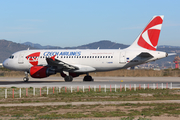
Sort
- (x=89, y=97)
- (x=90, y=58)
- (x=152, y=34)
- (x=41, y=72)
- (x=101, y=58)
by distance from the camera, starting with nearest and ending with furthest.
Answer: (x=89, y=97), (x=41, y=72), (x=152, y=34), (x=101, y=58), (x=90, y=58)

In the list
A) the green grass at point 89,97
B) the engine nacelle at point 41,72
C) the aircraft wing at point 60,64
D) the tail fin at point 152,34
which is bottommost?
the green grass at point 89,97

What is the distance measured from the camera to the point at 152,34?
155 ft

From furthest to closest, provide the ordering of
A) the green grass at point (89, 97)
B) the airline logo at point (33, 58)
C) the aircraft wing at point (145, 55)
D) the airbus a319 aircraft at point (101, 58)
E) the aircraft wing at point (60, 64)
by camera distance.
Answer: the airline logo at point (33, 58) → the aircraft wing at point (60, 64) → the airbus a319 aircraft at point (101, 58) → the aircraft wing at point (145, 55) → the green grass at point (89, 97)

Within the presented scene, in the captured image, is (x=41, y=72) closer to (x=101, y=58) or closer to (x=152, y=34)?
(x=101, y=58)

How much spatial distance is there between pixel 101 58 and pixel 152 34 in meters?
8.65

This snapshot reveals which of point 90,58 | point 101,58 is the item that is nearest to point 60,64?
point 90,58

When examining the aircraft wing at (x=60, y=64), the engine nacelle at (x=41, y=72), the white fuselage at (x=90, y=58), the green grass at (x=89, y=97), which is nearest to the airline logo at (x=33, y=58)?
the white fuselage at (x=90, y=58)

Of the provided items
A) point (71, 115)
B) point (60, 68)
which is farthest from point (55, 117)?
point (60, 68)

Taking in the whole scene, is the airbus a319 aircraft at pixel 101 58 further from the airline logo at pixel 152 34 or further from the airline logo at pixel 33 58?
the airline logo at pixel 33 58

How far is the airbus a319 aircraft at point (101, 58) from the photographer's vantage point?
46219 millimetres

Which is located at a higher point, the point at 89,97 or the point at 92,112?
the point at 89,97

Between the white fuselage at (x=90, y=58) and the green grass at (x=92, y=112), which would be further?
the white fuselage at (x=90, y=58)

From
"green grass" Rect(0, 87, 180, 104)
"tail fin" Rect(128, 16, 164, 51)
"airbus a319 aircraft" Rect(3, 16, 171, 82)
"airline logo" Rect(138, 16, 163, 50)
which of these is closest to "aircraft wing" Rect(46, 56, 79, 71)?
"airbus a319 aircraft" Rect(3, 16, 171, 82)

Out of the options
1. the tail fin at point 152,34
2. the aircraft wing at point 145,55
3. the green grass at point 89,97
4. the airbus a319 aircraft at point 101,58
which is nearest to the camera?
the green grass at point 89,97
